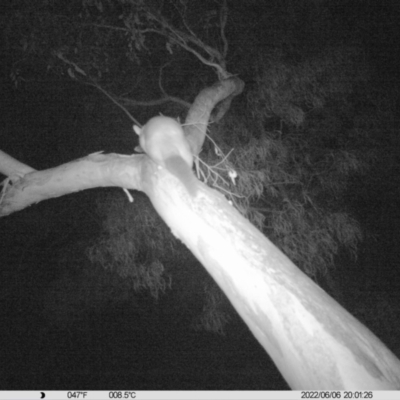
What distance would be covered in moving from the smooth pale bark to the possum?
0.07 m

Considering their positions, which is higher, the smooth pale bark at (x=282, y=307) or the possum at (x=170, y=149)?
the possum at (x=170, y=149)

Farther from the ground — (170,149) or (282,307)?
(170,149)

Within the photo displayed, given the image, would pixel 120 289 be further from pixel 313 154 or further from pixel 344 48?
pixel 344 48

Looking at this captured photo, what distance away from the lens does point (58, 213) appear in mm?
7113

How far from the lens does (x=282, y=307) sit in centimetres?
148

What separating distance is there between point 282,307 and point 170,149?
0.99 m

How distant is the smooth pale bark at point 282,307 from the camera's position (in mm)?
1349

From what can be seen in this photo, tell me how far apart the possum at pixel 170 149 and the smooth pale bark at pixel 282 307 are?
0.23 ft

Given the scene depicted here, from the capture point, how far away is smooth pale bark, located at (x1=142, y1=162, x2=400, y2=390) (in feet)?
4.42

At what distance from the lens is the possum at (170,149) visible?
6.16 feet

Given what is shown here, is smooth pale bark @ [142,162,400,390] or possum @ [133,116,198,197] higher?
possum @ [133,116,198,197]

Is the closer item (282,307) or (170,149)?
(282,307)

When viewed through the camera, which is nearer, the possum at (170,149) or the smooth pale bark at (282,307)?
the smooth pale bark at (282,307)

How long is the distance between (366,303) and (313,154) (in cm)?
301
